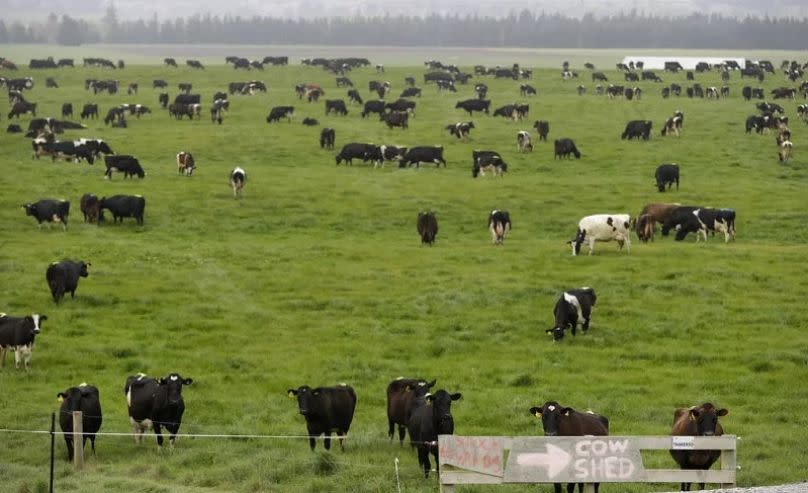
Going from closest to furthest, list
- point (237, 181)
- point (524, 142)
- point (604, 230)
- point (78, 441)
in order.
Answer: point (78, 441) < point (604, 230) < point (237, 181) < point (524, 142)

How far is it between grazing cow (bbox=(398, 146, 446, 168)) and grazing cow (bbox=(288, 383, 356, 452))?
114 feet

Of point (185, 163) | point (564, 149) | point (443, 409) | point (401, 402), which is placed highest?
point (443, 409)

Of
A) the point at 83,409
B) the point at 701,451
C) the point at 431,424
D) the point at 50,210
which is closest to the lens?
the point at 701,451

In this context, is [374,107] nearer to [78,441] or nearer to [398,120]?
[398,120]

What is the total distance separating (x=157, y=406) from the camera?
2031 centimetres

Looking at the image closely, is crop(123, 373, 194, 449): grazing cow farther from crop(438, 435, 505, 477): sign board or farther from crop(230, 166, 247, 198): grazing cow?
crop(230, 166, 247, 198): grazing cow

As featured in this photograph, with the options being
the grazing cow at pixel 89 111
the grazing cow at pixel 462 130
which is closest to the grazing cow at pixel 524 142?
the grazing cow at pixel 462 130

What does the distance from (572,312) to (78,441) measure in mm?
12698

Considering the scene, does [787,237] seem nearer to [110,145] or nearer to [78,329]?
[78,329]

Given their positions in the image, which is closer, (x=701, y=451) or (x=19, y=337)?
(x=701, y=451)

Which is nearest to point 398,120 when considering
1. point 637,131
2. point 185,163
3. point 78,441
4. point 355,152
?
point 355,152

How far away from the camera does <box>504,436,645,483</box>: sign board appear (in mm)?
14492

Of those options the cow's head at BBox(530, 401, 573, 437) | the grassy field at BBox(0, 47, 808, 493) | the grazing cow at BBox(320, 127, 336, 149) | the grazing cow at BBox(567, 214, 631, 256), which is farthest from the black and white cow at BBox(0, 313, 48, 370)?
the grazing cow at BBox(320, 127, 336, 149)

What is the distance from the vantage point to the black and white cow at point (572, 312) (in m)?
Answer: 27.5
